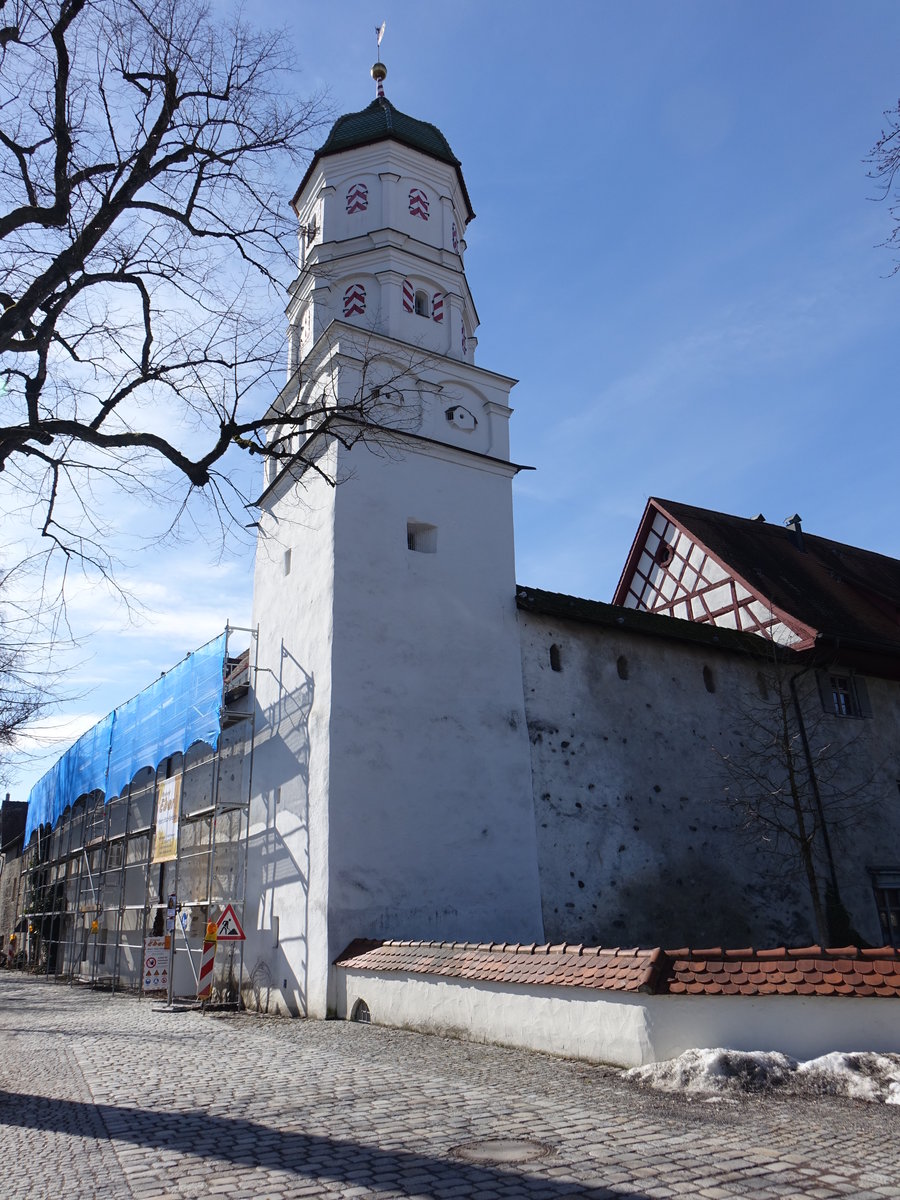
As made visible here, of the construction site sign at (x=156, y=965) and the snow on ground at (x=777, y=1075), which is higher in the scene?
the construction site sign at (x=156, y=965)

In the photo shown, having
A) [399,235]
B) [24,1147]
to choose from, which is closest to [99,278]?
[24,1147]

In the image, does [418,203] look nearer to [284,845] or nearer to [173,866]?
[284,845]

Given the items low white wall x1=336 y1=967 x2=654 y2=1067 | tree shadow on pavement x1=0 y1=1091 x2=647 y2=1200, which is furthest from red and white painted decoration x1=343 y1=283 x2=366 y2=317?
tree shadow on pavement x1=0 y1=1091 x2=647 y2=1200

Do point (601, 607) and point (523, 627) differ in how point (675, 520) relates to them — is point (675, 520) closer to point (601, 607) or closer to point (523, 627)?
point (601, 607)

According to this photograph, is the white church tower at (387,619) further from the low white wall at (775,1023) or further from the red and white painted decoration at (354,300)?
the low white wall at (775,1023)

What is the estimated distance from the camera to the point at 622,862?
15.1 meters

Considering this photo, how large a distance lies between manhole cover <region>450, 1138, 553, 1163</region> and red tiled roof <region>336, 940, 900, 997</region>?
2.49 m

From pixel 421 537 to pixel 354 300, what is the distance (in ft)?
16.0

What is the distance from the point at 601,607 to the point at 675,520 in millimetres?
6079

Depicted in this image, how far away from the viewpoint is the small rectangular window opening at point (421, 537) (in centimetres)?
1573

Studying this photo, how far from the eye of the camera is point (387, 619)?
14453 mm

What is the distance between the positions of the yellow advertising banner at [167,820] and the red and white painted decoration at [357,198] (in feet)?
37.9

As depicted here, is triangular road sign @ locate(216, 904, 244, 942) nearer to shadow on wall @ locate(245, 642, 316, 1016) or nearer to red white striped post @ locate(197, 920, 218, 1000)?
red white striped post @ locate(197, 920, 218, 1000)

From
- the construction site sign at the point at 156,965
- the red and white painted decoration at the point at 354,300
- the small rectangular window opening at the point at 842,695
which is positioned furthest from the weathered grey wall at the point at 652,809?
the construction site sign at the point at 156,965
